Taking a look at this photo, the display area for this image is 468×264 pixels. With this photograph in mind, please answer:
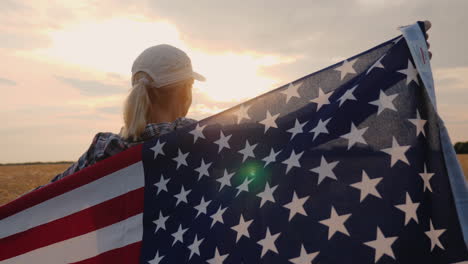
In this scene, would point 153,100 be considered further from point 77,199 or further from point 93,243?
point 93,243

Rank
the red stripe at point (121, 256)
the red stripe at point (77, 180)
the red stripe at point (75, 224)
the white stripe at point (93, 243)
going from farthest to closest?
the red stripe at point (77, 180), the red stripe at point (75, 224), the white stripe at point (93, 243), the red stripe at point (121, 256)

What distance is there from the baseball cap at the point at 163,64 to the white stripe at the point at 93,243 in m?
1.02

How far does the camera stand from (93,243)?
3115mm

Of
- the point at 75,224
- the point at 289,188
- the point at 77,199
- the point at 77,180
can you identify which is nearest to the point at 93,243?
the point at 75,224

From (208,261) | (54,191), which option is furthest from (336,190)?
(54,191)

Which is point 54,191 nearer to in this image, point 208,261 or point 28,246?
point 28,246

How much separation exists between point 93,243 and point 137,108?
104 cm

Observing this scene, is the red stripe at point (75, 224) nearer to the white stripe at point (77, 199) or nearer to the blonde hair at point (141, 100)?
the white stripe at point (77, 199)

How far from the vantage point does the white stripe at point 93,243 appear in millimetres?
3012

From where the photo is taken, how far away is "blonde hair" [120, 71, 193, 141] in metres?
3.02

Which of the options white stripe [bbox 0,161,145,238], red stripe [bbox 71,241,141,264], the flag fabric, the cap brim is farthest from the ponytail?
red stripe [bbox 71,241,141,264]

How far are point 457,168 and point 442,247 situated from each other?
0.38 meters

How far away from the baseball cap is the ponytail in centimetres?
9

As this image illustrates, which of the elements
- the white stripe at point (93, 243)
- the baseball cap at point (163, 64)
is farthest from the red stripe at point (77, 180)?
the baseball cap at point (163, 64)
